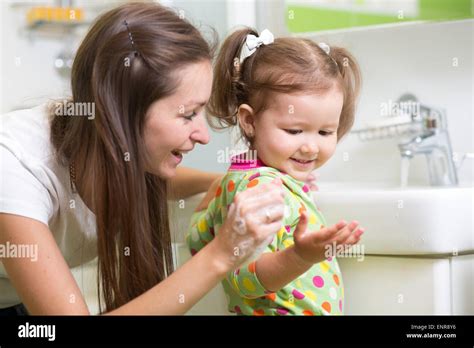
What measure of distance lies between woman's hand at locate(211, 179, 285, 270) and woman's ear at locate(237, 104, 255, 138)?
0.77ft

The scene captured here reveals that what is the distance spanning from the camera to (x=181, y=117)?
1.06 meters

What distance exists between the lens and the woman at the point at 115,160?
0.98 metres

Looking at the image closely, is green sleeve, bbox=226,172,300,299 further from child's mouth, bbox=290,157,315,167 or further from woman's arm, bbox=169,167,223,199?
woman's arm, bbox=169,167,223,199

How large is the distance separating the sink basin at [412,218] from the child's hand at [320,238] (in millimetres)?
154

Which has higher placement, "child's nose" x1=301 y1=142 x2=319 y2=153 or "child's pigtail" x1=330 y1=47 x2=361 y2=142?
"child's pigtail" x1=330 y1=47 x2=361 y2=142

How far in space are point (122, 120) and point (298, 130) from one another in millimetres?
287

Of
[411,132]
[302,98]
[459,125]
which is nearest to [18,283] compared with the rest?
[302,98]

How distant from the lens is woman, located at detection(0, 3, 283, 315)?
38.6 inches

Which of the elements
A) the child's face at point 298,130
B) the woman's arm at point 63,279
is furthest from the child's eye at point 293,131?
the woman's arm at point 63,279

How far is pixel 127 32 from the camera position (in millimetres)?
1052

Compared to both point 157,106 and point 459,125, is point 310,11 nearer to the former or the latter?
point 459,125

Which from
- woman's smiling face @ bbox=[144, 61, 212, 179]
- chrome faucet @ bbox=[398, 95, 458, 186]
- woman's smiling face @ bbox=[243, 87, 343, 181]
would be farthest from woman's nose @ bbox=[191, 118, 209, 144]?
chrome faucet @ bbox=[398, 95, 458, 186]

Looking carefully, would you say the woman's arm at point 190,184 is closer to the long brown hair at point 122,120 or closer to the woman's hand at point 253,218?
the long brown hair at point 122,120

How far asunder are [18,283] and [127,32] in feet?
1.39
